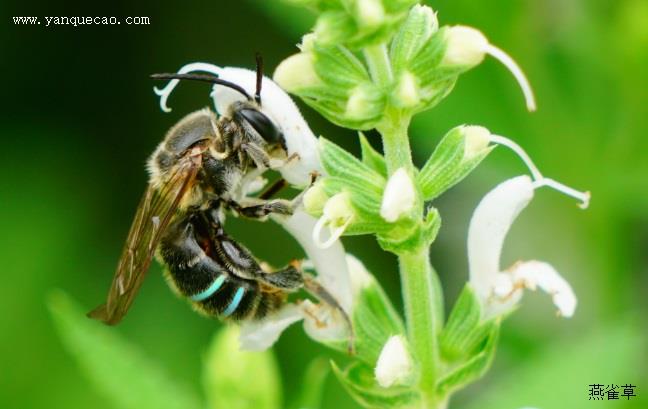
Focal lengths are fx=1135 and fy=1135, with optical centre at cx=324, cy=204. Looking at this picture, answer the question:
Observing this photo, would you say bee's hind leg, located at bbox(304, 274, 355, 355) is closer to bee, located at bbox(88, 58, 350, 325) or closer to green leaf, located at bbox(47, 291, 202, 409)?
bee, located at bbox(88, 58, 350, 325)

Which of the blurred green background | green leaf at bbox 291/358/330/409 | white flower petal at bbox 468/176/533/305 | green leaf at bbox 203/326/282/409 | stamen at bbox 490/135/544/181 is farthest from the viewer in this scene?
the blurred green background

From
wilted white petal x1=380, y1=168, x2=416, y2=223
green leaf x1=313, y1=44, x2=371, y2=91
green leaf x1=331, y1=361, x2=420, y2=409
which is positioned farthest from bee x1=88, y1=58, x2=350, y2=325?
wilted white petal x1=380, y1=168, x2=416, y2=223

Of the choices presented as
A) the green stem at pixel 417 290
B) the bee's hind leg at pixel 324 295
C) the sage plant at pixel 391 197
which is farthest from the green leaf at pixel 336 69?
the bee's hind leg at pixel 324 295

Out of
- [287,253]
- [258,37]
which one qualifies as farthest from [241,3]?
[287,253]

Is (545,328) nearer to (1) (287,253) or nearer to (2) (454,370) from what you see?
(1) (287,253)

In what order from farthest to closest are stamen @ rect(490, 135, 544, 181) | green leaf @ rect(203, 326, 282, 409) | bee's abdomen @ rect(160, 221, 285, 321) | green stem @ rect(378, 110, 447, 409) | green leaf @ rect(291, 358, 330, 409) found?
green leaf @ rect(203, 326, 282, 409) → green leaf @ rect(291, 358, 330, 409) → bee's abdomen @ rect(160, 221, 285, 321) → stamen @ rect(490, 135, 544, 181) → green stem @ rect(378, 110, 447, 409)

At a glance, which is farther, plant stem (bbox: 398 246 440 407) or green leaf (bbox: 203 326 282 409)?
green leaf (bbox: 203 326 282 409)

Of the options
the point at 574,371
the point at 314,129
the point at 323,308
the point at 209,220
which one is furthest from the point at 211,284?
the point at 314,129
